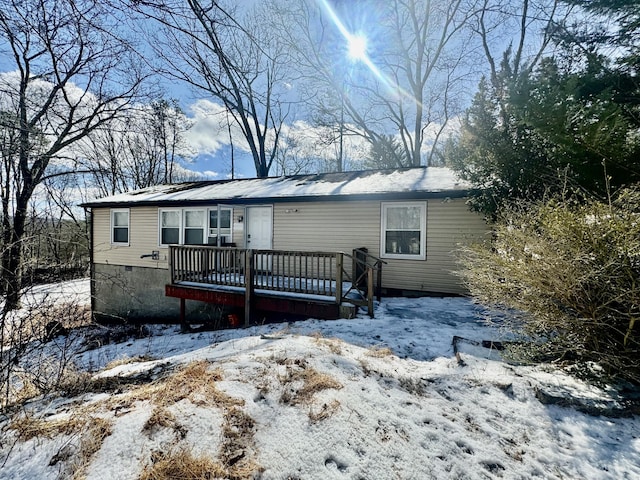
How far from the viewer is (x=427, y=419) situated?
2.52m

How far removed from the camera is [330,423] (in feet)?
7.59

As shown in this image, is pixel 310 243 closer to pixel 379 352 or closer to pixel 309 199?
pixel 309 199

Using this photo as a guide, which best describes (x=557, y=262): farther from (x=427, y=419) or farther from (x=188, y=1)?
(x=188, y=1)

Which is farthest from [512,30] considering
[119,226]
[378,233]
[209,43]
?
[119,226]

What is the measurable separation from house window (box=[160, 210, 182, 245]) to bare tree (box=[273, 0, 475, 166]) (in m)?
10.1

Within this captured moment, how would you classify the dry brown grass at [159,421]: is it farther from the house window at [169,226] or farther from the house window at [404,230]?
the house window at [169,226]

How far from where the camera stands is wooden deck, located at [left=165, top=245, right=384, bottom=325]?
6078 mm

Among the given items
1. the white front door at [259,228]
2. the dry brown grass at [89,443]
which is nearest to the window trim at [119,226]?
the white front door at [259,228]

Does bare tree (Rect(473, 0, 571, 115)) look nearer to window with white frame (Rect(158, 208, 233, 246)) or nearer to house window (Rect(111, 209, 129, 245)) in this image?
window with white frame (Rect(158, 208, 233, 246))

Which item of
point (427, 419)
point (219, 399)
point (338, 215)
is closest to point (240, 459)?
point (219, 399)

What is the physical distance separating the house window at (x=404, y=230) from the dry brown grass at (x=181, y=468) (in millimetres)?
6556

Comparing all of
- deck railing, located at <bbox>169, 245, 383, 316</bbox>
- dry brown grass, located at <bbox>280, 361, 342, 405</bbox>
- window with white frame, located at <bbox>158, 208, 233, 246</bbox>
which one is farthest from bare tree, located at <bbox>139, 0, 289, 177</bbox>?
window with white frame, located at <bbox>158, 208, 233, 246</bbox>

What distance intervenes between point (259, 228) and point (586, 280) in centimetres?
800

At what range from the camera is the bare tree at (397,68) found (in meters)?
16.8
